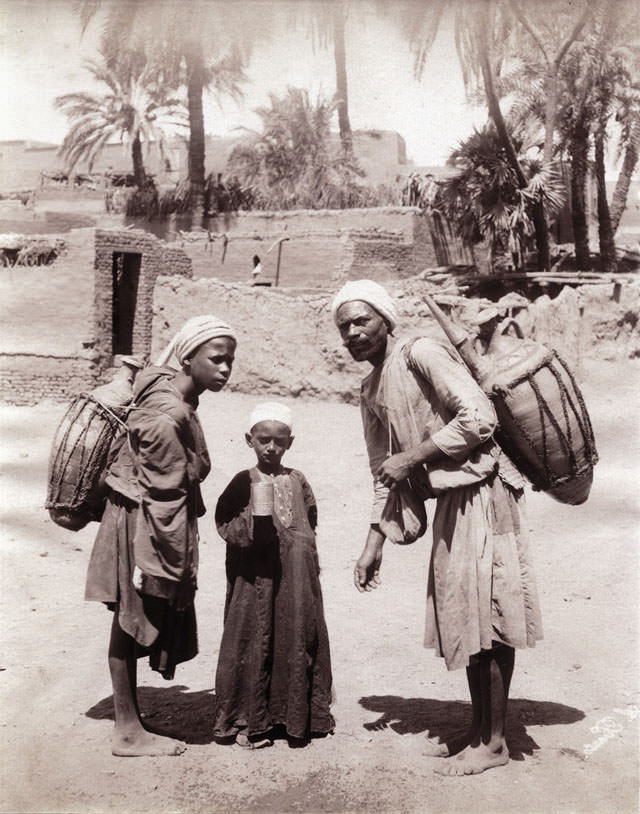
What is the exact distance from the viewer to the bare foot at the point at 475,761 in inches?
132

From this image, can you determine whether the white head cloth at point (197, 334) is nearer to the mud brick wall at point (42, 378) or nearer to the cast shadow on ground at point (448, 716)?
the cast shadow on ground at point (448, 716)

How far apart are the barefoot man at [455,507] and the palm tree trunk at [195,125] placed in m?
18.5

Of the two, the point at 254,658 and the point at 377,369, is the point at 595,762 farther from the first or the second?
the point at 377,369

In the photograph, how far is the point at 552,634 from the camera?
209 inches

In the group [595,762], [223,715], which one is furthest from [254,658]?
[595,762]

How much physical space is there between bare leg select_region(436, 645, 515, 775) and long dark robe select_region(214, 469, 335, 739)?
0.64 m

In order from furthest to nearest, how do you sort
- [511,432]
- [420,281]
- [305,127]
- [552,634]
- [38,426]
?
1. [305,127]
2. [420,281]
3. [38,426]
4. [552,634]
5. [511,432]

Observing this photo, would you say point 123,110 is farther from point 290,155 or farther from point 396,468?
point 396,468

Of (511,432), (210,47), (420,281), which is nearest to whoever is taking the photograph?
(511,432)

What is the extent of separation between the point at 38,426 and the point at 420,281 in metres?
7.55

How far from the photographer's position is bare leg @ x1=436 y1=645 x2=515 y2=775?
3.35 meters

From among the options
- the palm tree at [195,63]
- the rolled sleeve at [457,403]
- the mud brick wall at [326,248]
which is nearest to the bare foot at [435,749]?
the rolled sleeve at [457,403]

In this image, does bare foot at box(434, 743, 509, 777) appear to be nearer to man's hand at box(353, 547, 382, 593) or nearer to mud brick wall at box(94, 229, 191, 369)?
man's hand at box(353, 547, 382, 593)

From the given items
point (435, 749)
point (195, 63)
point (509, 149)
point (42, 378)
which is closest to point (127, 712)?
point (435, 749)
